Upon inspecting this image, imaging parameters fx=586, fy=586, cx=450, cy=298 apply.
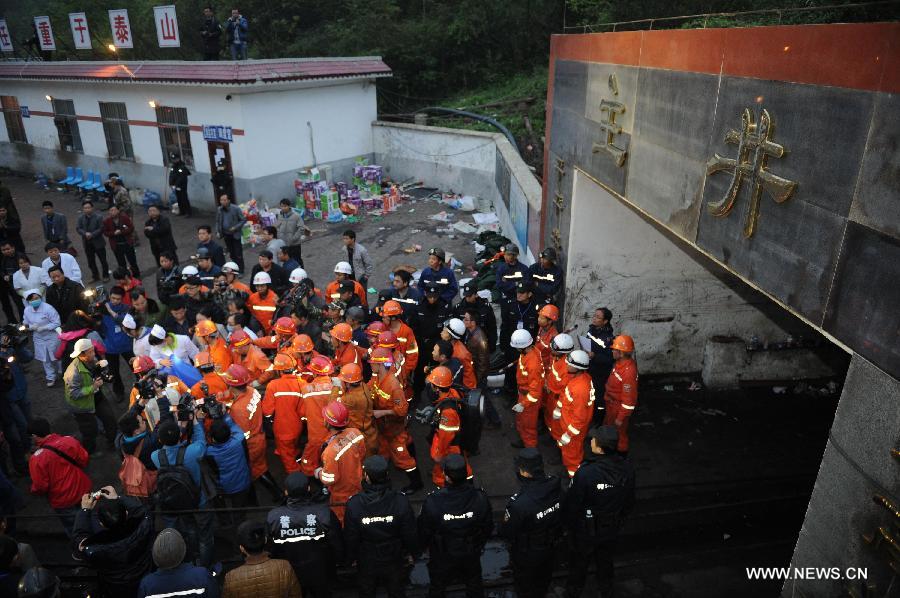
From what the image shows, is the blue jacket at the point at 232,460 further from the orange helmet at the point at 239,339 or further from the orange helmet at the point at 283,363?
the orange helmet at the point at 239,339

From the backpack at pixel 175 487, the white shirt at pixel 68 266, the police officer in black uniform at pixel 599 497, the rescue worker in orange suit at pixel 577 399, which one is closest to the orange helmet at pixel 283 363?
the backpack at pixel 175 487

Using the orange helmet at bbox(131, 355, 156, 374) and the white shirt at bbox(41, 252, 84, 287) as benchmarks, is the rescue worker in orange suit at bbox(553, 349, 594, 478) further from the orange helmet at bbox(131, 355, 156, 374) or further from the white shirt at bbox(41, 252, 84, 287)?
the white shirt at bbox(41, 252, 84, 287)

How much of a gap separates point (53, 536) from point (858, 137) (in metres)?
7.78

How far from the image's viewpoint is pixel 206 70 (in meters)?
15.5

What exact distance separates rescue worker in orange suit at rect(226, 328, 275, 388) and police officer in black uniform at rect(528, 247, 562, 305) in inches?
148

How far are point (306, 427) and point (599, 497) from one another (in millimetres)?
3330

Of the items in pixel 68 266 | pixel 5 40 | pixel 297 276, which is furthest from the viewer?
pixel 5 40

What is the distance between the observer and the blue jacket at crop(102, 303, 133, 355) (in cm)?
779

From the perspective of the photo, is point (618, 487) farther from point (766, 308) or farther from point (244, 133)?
point (244, 133)

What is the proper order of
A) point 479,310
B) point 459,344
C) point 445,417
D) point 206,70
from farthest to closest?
point 206,70 → point 479,310 → point 459,344 → point 445,417

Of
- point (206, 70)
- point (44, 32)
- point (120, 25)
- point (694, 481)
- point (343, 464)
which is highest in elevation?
point (120, 25)

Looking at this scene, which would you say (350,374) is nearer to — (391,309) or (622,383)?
(391,309)

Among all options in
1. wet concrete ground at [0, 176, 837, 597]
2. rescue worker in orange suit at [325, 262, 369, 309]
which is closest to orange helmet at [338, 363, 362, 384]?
wet concrete ground at [0, 176, 837, 597]

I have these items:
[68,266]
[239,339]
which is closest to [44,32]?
[68,266]
